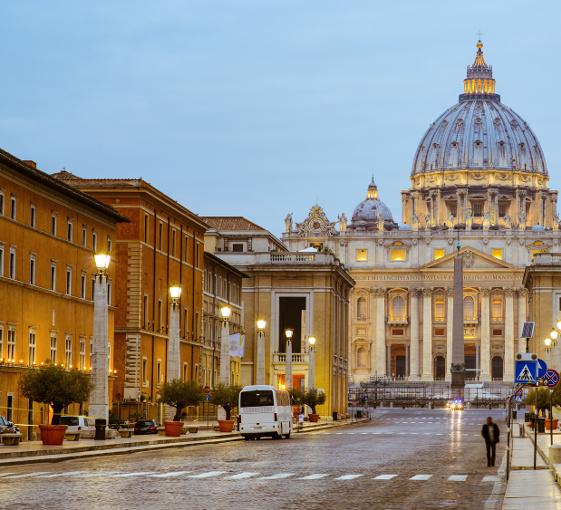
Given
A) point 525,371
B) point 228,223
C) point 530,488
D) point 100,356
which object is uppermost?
point 228,223

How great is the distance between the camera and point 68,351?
63.5 meters

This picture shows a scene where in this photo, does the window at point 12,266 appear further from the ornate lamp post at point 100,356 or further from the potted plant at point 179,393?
the ornate lamp post at point 100,356

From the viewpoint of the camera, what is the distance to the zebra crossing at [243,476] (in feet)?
101

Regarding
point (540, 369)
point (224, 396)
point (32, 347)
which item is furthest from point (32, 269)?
point (540, 369)

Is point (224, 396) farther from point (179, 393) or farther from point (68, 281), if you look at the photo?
point (68, 281)

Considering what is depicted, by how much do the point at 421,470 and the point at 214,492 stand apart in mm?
9886

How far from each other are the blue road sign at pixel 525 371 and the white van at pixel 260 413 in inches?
1135

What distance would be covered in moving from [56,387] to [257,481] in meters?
20.5

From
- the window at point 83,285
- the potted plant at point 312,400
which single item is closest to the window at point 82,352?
the window at point 83,285

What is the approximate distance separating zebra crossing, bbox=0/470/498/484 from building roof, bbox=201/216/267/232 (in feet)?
305

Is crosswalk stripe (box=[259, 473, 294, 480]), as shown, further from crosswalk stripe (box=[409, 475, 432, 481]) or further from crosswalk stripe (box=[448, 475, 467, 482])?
crosswalk stripe (box=[448, 475, 467, 482])

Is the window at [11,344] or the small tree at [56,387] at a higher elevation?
the window at [11,344]

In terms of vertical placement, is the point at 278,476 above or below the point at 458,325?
below

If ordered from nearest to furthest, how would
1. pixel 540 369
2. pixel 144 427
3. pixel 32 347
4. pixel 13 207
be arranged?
pixel 540 369, pixel 13 207, pixel 32 347, pixel 144 427
